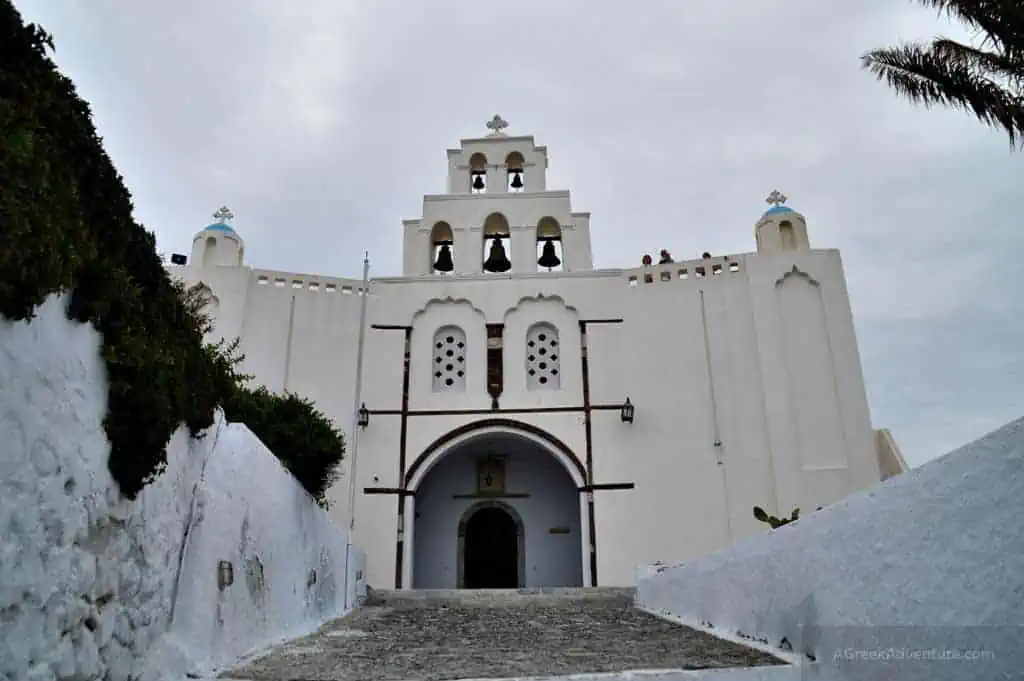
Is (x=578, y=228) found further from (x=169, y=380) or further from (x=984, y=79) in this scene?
(x=169, y=380)

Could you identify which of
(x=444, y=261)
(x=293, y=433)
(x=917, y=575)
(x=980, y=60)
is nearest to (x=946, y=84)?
(x=980, y=60)

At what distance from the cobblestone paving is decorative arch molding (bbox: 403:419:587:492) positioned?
14.8 feet

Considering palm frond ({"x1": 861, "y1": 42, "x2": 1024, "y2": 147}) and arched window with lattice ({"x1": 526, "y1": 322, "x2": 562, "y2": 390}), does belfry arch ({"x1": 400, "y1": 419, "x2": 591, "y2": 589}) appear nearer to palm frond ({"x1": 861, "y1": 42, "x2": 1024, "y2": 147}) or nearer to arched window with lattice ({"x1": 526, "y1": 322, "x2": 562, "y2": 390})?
arched window with lattice ({"x1": 526, "y1": 322, "x2": 562, "y2": 390})

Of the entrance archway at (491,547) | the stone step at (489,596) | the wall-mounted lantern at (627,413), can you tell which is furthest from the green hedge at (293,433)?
the entrance archway at (491,547)

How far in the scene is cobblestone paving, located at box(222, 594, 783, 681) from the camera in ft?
16.2

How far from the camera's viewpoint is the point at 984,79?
6395mm

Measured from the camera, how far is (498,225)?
651 inches

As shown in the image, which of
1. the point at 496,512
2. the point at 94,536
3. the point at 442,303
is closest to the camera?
the point at 94,536

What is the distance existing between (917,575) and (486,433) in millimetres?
10783

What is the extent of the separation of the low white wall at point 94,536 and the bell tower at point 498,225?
10408mm

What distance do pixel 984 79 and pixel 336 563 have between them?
7.96 metres

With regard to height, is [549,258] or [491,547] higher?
[549,258]

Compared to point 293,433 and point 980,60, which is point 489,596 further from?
point 980,60

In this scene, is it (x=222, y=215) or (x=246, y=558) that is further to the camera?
(x=222, y=215)
